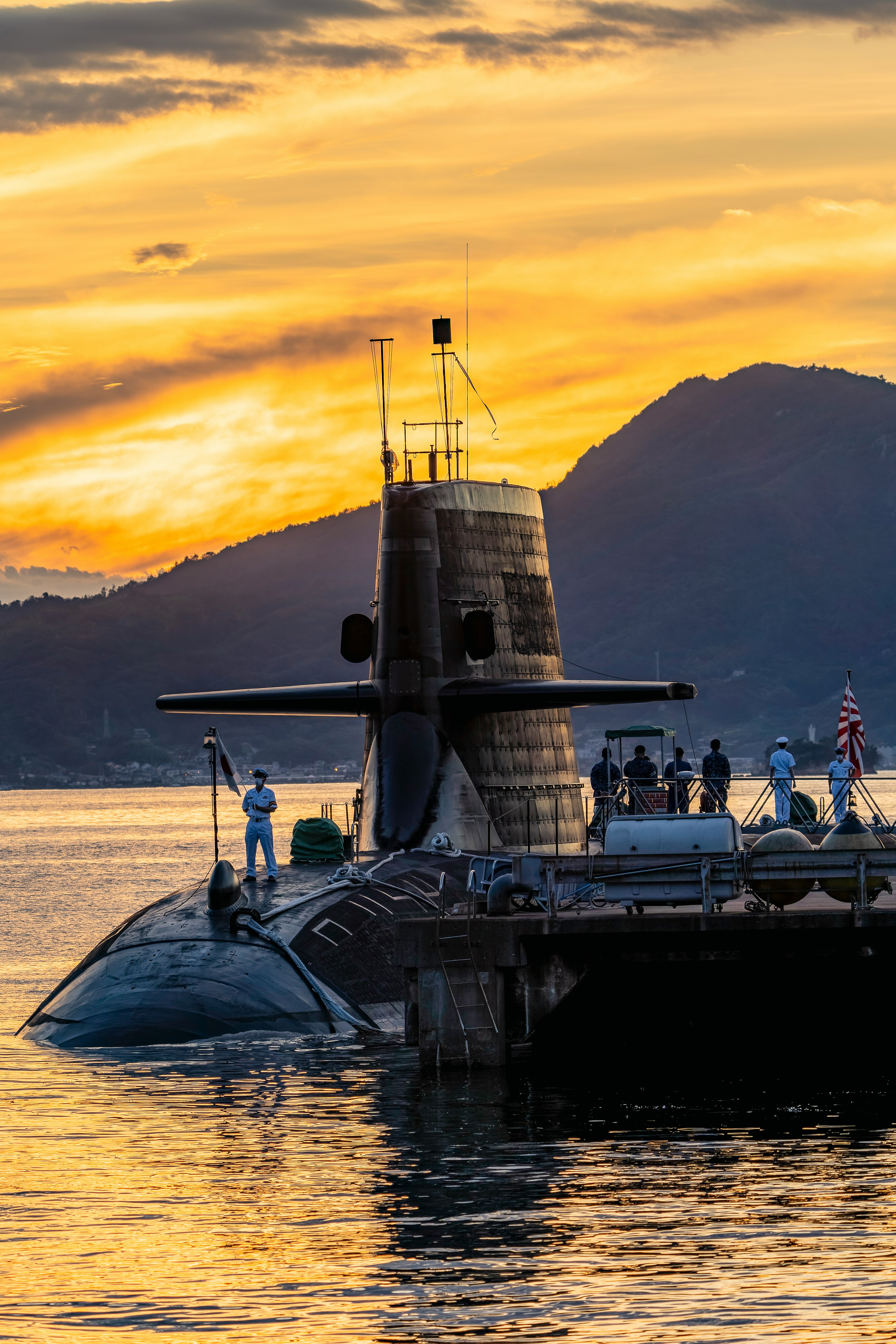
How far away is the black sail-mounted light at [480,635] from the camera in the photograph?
28531 mm

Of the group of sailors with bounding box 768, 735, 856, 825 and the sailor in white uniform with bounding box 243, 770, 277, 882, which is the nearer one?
A: the sailor in white uniform with bounding box 243, 770, 277, 882

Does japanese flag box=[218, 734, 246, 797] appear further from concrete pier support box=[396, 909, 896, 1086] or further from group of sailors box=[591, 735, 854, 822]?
group of sailors box=[591, 735, 854, 822]

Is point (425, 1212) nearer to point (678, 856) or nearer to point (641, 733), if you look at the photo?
point (678, 856)

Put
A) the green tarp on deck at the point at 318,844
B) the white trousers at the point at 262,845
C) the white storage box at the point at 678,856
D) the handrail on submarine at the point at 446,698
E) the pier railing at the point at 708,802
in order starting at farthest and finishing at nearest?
the green tarp on deck at the point at 318,844 < the handrail on submarine at the point at 446,698 < the white trousers at the point at 262,845 < the pier railing at the point at 708,802 < the white storage box at the point at 678,856

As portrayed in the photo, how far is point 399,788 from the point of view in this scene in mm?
28625

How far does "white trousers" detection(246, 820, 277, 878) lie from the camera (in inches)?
1041

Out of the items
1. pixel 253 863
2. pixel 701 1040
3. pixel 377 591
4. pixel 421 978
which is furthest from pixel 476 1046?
pixel 377 591

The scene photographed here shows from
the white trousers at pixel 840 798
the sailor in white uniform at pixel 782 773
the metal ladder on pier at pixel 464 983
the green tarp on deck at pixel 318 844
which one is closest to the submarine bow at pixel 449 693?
the green tarp on deck at pixel 318 844

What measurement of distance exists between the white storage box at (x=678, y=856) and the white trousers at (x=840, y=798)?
3681mm

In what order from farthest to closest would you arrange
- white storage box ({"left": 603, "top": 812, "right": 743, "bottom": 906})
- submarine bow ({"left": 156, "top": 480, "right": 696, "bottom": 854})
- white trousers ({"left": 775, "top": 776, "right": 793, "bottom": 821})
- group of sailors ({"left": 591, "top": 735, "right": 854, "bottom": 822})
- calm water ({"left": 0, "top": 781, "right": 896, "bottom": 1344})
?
1. submarine bow ({"left": 156, "top": 480, "right": 696, "bottom": 854})
2. white trousers ({"left": 775, "top": 776, "right": 793, "bottom": 821})
3. group of sailors ({"left": 591, "top": 735, "right": 854, "bottom": 822})
4. white storage box ({"left": 603, "top": 812, "right": 743, "bottom": 906})
5. calm water ({"left": 0, "top": 781, "right": 896, "bottom": 1344})

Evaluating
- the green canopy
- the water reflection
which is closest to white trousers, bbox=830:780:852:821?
the green canopy

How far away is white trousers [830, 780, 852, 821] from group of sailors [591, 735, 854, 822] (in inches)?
0.8

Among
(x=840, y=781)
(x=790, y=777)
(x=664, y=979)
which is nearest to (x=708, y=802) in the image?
(x=790, y=777)

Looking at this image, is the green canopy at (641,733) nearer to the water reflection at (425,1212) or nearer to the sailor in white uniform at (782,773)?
the sailor in white uniform at (782,773)
